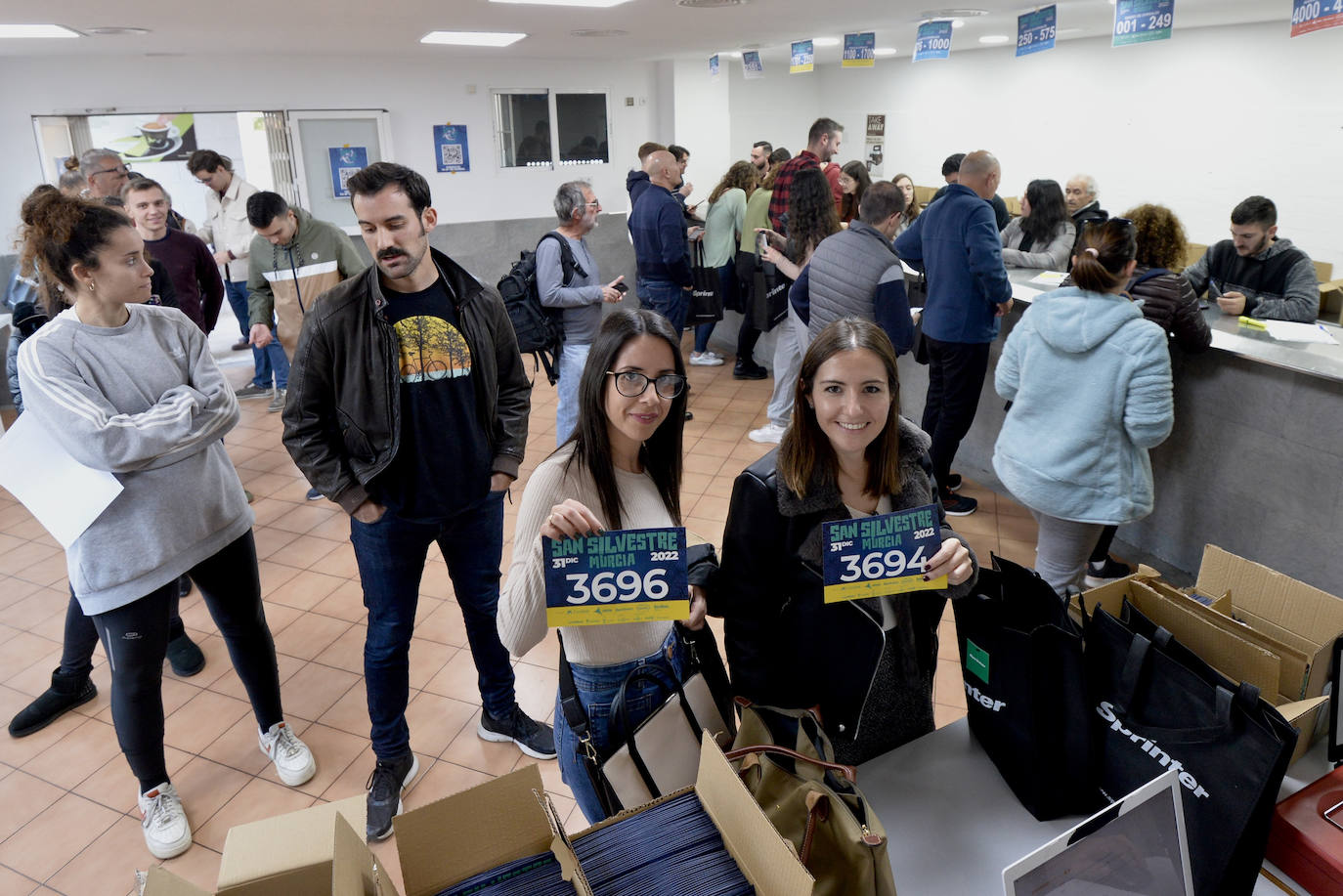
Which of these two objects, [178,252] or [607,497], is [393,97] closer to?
[178,252]

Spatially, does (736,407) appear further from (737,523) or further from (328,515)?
(737,523)

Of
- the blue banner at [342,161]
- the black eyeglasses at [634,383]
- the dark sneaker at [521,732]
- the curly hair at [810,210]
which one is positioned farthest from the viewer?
the blue banner at [342,161]

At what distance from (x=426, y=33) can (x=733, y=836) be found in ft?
20.9

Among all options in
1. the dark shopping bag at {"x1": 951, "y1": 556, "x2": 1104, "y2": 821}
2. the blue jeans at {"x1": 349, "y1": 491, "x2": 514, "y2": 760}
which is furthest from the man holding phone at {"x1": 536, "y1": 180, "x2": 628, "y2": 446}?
the dark shopping bag at {"x1": 951, "y1": 556, "x2": 1104, "y2": 821}

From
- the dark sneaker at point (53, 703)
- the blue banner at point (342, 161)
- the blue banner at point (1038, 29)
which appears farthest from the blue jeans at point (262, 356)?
the blue banner at point (1038, 29)

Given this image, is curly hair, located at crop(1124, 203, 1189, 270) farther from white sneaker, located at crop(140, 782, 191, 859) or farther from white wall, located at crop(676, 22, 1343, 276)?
white wall, located at crop(676, 22, 1343, 276)

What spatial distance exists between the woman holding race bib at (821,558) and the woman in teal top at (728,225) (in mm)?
5054

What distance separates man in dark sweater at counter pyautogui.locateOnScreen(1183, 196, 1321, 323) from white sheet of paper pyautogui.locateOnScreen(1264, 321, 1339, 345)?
18.1 inches

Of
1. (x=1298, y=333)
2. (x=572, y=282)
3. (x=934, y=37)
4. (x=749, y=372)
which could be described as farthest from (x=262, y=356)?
(x=1298, y=333)

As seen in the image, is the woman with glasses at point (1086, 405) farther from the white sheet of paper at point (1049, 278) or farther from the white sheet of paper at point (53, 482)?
the white sheet of paper at point (53, 482)

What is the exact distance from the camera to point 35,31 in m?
5.07

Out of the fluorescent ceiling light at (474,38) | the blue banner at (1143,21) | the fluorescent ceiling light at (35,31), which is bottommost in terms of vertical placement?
the blue banner at (1143,21)

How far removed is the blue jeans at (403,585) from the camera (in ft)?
7.80

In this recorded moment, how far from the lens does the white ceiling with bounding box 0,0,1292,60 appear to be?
14.5 feet
